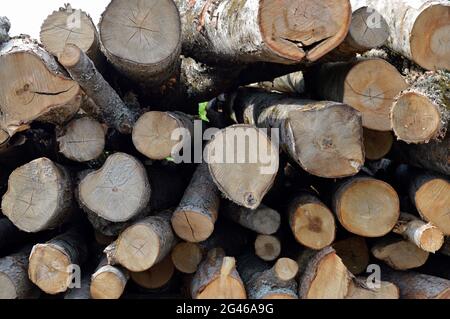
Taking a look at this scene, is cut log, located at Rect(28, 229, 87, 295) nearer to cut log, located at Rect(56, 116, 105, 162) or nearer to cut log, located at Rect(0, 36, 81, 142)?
cut log, located at Rect(56, 116, 105, 162)

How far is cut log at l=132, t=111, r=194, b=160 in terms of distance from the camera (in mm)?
2701

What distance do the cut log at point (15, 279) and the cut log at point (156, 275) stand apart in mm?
523

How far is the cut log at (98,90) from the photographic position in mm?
2457

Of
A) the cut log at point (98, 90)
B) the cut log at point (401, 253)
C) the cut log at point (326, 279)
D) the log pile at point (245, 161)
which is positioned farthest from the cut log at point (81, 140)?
the cut log at point (401, 253)

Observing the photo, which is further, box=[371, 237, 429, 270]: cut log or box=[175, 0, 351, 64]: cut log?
box=[371, 237, 429, 270]: cut log

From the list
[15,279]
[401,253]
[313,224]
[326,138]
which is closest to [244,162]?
[326,138]

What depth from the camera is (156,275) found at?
113 inches

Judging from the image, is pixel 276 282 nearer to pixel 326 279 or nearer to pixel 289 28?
pixel 326 279

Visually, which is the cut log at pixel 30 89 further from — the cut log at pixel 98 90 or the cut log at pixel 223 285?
the cut log at pixel 223 285

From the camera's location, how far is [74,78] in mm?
2594

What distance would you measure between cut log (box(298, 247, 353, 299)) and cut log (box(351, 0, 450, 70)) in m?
1.08

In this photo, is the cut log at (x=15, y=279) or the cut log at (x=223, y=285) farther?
the cut log at (x=15, y=279)

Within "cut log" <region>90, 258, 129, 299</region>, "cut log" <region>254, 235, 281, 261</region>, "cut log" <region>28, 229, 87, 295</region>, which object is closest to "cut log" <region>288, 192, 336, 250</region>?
"cut log" <region>254, 235, 281, 261</region>
